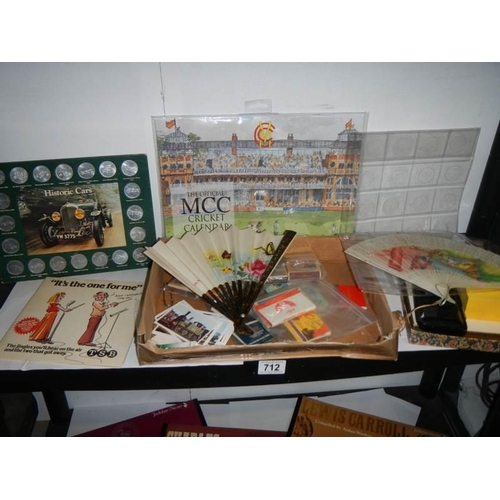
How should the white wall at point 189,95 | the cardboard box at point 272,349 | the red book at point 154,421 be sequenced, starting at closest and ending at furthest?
the cardboard box at point 272,349, the white wall at point 189,95, the red book at point 154,421

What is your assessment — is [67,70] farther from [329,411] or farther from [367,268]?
[329,411]

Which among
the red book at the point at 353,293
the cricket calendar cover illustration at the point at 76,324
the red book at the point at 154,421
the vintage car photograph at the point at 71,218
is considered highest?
the vintage car photograph at the point at 71,218

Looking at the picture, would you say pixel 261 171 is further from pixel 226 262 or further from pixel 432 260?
pixel 432 260

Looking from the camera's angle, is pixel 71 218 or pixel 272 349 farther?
pixel 71 218

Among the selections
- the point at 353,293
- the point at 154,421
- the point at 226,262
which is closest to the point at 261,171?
the point at 226,262

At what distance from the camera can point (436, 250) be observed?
1.25 m

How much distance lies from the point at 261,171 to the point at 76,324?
0.65 m

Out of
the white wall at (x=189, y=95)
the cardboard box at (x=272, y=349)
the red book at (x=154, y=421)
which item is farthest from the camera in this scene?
the red book at (x=154, y=421)

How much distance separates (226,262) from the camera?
122 centimetres

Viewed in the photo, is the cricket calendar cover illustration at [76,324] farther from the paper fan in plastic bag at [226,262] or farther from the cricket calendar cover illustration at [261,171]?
the cricket calendar cover illustration at [261,171]

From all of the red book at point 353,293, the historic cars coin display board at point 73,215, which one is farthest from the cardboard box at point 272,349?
the historic cars coin display board at point 73,215

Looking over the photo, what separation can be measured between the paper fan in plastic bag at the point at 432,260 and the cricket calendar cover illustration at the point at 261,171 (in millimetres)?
148

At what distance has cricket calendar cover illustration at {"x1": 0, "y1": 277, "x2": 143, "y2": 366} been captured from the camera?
40.0 inches

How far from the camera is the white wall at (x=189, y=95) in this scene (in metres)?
1.09
